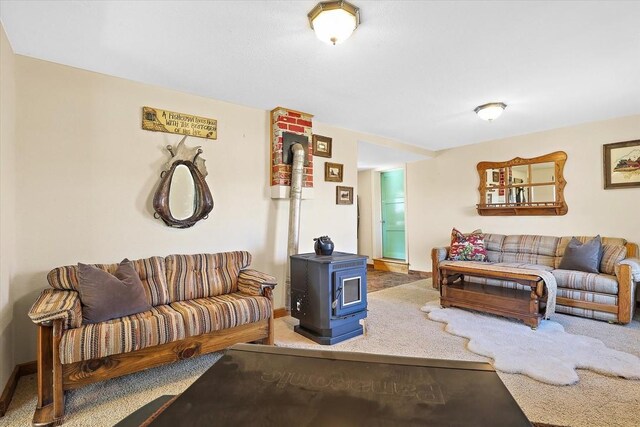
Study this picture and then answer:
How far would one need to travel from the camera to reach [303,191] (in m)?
3.64

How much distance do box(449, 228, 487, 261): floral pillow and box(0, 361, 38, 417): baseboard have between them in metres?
4.66

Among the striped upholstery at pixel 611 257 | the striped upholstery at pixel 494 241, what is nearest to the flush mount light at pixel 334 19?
the striped upholstery at pixel 611 257

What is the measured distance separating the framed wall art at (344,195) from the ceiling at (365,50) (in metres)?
1.08

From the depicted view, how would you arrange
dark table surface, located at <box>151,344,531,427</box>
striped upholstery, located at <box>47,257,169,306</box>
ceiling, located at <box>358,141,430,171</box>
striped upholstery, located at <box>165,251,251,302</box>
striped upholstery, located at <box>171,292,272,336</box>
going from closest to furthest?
dark table surface, located at <box>151,344,531,427</box> < striped upholstery, located at <box>171,292,272,336</box> < striped upholstery, located at <box>47,257,169,306</box> < striped upholstery, located at <box>165,251,251,302</box> < ceiling, located at <box>358,141,430,171</box>

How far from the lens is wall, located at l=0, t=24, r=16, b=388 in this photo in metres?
1.98

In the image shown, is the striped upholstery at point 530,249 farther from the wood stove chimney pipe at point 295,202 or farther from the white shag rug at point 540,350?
the wood stove chimney pipe at point 295,202

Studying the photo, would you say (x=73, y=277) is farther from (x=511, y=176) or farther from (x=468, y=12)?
(x=511, y=176)

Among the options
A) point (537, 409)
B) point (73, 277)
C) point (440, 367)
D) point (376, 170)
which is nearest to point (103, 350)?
point (73, 277)

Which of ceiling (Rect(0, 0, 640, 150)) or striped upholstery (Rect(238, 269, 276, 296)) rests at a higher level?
ceiling (Rect(0, 0, 640, 150))

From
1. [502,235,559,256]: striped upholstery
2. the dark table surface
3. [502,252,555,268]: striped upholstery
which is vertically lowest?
[502,252,555,268]: striped upholstery

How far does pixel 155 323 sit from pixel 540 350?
3.00 metres

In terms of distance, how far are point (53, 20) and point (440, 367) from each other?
280cm

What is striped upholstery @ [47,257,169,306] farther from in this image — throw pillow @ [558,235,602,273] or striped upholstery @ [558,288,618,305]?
throw pillow @ [558,235,602,273]

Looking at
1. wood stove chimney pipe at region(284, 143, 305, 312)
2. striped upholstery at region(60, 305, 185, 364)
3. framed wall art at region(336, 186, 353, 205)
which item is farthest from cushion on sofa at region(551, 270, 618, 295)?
striped upholstery at region(60, 305, 185, 364)
